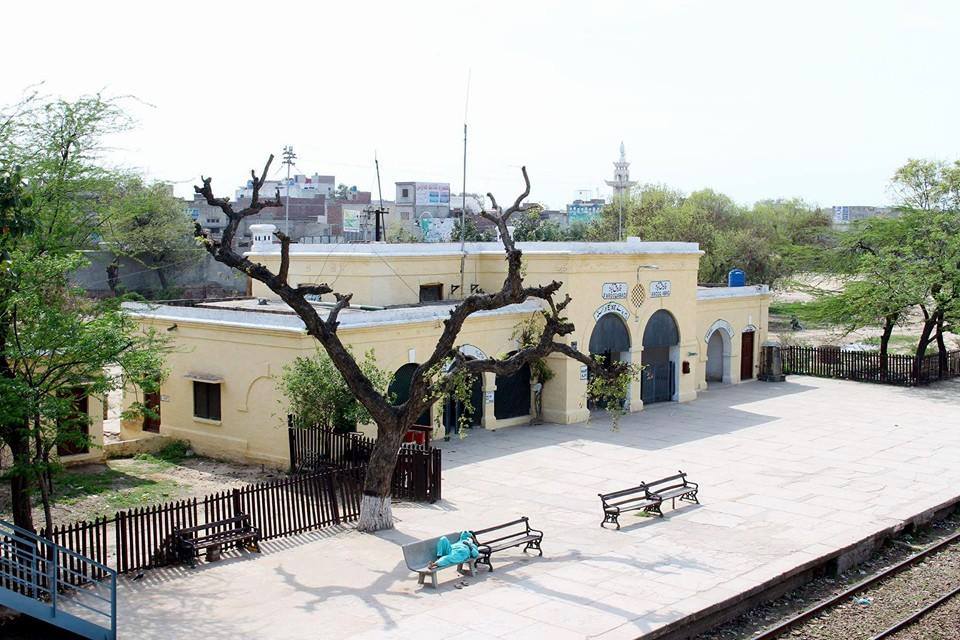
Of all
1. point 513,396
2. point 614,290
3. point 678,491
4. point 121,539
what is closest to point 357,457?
point 121,539

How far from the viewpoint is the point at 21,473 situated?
13.9 metres

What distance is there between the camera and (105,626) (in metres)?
12.8

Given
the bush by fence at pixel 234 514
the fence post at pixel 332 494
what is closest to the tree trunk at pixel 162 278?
the bush by fence at pixel 234 514

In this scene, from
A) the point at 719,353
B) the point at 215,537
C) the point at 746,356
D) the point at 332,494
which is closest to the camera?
the point at 215,537

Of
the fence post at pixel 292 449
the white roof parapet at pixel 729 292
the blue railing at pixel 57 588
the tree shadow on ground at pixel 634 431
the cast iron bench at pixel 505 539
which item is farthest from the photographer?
the white roof parapet at pixel 729 292

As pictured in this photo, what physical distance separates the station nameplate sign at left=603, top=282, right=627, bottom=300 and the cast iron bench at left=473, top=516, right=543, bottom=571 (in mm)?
13290

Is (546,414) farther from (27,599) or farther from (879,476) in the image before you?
(27,599)

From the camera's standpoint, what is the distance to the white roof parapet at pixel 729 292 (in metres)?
36.2

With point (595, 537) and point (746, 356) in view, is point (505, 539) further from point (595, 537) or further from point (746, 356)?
point (746, 356)

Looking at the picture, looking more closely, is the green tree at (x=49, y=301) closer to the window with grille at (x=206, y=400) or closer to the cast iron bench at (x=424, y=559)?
the cast iron bench at (x=424, y=559)

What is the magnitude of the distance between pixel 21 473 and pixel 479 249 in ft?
63.4

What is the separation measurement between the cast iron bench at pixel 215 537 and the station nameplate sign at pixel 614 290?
15.8 metres

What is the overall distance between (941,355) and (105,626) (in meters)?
34.8

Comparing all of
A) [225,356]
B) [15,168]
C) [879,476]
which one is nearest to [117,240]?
[15,168]
